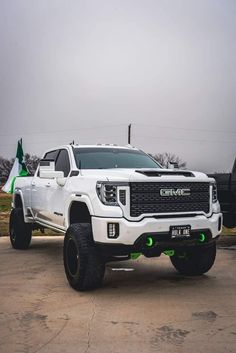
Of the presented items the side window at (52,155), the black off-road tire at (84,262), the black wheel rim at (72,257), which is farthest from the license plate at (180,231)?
the side window at (52,155)

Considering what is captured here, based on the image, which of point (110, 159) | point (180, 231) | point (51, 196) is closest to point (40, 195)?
point (51, 196)

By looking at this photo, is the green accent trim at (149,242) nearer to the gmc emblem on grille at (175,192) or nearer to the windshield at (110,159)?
the gmc emblem on grille at (175,192)

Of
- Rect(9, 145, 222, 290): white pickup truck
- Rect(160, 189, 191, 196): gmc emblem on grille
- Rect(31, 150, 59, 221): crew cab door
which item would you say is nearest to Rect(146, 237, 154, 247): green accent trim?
Rect(9, 145, 222, 290): white pickup truck

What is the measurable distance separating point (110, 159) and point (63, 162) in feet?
2.67

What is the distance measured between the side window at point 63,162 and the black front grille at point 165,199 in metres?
1.78

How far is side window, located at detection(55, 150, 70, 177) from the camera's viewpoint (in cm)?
707

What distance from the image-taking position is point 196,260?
665 cm

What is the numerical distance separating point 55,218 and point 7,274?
3.72ft

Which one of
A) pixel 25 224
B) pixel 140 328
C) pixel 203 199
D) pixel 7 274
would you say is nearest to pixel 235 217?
pixel 203 199

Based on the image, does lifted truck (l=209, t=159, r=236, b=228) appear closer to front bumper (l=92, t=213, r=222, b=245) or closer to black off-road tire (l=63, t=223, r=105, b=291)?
front bumper (l=92, t=213, r=222, b=245)

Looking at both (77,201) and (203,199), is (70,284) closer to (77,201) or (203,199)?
(77,201)

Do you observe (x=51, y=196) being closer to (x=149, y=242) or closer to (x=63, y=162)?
(x=63, y=162)

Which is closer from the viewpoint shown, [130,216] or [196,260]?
[130,216]

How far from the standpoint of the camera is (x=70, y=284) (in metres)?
5.89
